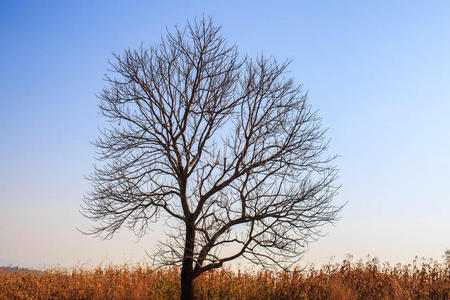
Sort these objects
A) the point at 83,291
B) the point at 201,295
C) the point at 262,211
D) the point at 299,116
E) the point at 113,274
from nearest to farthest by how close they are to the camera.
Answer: the point at 262,211
the point at 299,116
the point at 201,295
the point at 83,291
the point at 113,274

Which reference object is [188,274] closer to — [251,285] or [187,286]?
[187,286]

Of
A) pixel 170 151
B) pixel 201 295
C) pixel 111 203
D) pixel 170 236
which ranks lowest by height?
pixel 201 295

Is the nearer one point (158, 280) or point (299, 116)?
point (299, 116)

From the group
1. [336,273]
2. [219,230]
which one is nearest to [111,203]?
[219,230]

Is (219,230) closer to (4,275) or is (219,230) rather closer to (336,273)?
(336,273)

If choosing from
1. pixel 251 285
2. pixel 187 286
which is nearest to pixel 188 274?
pixel 187 286

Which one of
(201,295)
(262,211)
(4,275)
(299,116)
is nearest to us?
(262,211)

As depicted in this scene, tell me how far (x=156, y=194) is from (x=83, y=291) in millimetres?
4431

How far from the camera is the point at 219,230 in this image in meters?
9.77

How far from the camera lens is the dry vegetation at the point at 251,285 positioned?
10.1 meters

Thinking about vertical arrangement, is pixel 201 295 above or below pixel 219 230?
below

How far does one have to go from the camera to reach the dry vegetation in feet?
33.0

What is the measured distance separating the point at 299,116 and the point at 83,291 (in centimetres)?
862

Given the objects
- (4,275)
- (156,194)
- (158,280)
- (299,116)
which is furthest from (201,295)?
(4,275)
